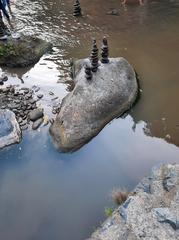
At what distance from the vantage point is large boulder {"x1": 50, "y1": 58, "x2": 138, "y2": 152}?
31.3ft

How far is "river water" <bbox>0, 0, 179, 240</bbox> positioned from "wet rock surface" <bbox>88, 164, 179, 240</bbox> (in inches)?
43.1

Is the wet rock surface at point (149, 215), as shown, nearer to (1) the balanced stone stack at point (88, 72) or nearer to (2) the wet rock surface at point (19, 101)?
(1) the balanced stone stack at point (88, 72)

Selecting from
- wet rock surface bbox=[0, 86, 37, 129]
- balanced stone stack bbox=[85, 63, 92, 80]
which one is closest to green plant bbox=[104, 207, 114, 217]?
wet rock surface bbox=[0, 86, 37, 129]

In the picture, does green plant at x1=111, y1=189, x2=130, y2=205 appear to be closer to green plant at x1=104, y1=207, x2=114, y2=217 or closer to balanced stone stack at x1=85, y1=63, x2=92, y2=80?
green plant at x1=104, y1=207, x2=114, y2=217

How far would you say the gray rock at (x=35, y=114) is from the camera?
10557mm

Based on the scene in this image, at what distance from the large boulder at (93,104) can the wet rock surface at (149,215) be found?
2.75 m

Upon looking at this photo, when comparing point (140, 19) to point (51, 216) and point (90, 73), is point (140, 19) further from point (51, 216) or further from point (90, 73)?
point (51, 216)

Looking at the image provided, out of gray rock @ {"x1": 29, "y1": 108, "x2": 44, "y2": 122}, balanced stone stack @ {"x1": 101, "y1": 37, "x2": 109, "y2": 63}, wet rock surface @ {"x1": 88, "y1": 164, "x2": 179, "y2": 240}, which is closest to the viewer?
wet rock surface @ {"x1": 88, "y1": 164, "x2": 179, "y2": 240}

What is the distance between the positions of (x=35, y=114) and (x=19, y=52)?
12.5ft

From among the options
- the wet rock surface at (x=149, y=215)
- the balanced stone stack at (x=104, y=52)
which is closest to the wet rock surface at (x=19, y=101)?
the balanced stone stack at (x=104, y=52)

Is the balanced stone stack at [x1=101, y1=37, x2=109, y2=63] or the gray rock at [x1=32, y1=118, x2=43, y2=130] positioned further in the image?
the balanced stone stack at [x1=101, y1=37, x2=109, y2=63]

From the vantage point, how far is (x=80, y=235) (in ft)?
24.5

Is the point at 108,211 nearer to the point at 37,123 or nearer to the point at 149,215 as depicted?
the point at 149,215

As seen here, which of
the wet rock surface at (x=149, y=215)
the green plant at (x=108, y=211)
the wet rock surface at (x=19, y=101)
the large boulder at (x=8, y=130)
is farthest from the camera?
the wet rock surface at (x=19, y=101)
